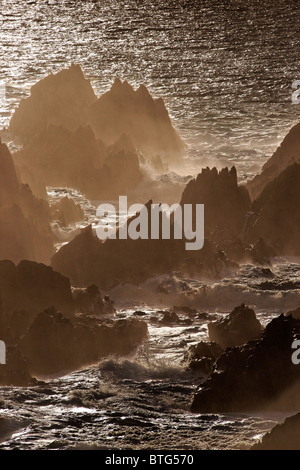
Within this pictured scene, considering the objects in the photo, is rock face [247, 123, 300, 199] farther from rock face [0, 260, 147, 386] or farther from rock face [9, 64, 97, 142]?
rock face [0, 260, 147, 386]

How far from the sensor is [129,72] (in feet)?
437

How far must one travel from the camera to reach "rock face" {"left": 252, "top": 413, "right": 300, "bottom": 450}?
52281 millimetres

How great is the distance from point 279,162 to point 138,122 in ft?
51.4

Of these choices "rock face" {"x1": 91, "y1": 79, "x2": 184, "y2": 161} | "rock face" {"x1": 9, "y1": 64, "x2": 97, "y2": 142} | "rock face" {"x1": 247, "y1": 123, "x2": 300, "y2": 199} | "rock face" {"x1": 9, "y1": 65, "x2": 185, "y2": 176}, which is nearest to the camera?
"rock face" {"x1": 247, "y1": 123, "x2": 300, "y2": 199}

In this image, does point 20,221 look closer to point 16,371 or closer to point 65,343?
point 65,343

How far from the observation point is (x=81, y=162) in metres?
95.9

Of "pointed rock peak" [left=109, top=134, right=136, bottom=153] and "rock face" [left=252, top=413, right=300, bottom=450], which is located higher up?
"pointed rock peak" [left=109, top=134, right=136, bottom=153]

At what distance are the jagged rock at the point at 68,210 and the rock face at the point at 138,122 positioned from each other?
15.3 meters

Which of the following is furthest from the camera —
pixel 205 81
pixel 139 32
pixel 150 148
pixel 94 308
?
pixel 139 32

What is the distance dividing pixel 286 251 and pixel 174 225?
882 cm

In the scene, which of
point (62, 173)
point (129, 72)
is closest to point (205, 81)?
point (129, 72)

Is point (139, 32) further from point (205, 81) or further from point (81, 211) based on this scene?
point (81, 211)

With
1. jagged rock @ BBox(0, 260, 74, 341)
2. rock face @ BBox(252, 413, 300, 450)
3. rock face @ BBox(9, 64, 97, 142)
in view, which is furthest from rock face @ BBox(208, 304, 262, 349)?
rock face @ BBox(9, 64, 97, 142)

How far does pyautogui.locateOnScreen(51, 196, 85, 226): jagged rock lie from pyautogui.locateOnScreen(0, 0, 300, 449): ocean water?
2723 millimetres
